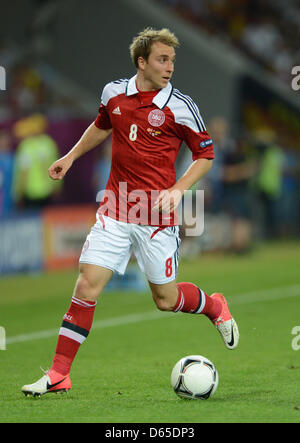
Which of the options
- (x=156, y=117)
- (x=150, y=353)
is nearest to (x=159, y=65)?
(x=156, y=117)

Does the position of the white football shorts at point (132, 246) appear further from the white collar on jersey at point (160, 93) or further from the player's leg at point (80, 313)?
the white collar on jersey at point (160, 93)

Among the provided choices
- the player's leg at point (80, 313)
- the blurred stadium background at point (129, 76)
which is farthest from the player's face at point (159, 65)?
the blurred stadium background at point (129, 76)

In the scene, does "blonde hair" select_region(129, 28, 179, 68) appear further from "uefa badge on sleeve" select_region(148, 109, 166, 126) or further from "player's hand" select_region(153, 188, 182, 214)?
"player's hand" select_region(153, 188, 182, 214)

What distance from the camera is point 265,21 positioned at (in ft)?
84.0

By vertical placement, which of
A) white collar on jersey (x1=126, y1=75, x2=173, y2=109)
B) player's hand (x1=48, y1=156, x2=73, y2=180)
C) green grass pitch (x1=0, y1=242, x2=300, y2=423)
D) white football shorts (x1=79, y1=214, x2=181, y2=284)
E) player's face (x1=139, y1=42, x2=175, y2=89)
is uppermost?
player's face (x1=139, y1=42, x2=175, y2=89)

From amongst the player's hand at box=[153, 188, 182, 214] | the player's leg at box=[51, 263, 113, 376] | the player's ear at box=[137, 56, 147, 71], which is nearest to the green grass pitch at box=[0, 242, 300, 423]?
the player's leg at box=[51, 263, 113, 376]

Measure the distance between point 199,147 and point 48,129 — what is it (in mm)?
10103

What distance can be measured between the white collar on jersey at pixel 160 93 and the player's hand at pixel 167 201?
2.10 feet

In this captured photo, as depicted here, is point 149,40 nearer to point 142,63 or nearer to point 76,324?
point 142,63

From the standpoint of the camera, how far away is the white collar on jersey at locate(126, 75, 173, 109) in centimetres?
615

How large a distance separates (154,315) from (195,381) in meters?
4.71

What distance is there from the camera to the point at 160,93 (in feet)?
20.3

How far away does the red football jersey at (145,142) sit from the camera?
6164 millimetres

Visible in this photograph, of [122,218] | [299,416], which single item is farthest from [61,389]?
[299,416]
